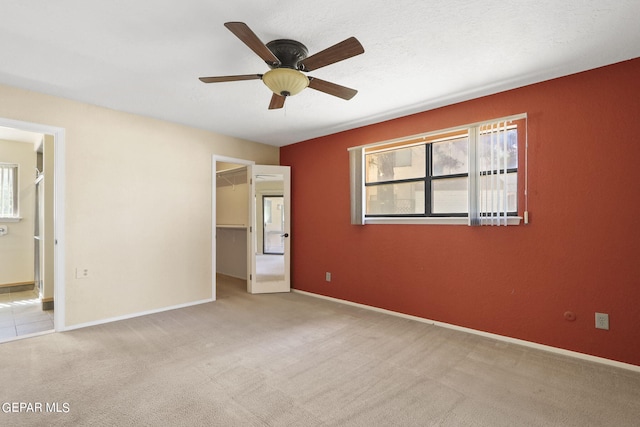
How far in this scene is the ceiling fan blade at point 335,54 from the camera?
180 centimetres

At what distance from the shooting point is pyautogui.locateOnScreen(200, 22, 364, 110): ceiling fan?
6.01ft

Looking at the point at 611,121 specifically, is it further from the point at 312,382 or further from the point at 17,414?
the point at 17,414

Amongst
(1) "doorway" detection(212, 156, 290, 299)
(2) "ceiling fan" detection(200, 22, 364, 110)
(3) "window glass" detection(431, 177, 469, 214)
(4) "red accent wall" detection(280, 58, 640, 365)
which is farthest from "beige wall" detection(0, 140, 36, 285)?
(3) "window glass" detection(431, 177, 469, 214)

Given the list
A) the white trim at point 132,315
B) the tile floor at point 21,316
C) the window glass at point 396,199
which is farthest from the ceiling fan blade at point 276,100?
the tile floor at point 21,316

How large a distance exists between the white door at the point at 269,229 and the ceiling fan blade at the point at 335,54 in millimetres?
2965

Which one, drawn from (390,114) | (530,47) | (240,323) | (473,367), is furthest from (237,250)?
(530,47)

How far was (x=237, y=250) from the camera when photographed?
A: 6.11 meters

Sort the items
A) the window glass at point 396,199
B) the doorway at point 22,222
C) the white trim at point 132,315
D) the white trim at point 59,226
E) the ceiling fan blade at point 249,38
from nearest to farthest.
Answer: the ceiling fan blade at point 249,38 → the white trim at point 59,226 → the white trim at point 132,315 → the window glass at point 396,199 → the doorway at point 22,222

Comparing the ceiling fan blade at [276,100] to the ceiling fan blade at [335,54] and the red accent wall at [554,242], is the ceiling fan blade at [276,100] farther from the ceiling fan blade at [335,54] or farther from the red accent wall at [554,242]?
the red accent wall at [554,242]

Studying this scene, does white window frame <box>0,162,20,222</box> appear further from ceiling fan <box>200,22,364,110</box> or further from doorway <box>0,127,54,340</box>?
ceiling fan <box>200,22,364,110</box>

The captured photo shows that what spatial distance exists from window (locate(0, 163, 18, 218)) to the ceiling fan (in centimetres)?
479

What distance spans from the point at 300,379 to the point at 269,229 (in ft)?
10.0

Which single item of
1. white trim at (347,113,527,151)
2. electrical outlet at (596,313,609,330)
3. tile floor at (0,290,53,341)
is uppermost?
white trim at (347,113,527,151)

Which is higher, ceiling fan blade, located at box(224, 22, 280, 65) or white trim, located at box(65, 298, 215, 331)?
ceiling fan blade, located at box(224, 22, 280, 65)
